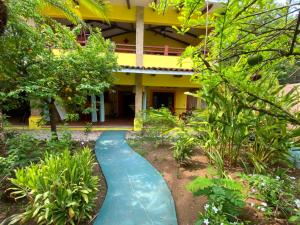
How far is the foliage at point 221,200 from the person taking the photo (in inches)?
115

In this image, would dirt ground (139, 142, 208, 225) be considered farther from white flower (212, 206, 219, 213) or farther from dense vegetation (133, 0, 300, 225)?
white flower (212, 206, 219, 213)

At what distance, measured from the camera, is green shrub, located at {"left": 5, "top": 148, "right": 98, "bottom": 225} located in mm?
3330

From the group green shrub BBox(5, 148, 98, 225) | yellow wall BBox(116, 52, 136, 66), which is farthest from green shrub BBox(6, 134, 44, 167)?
yellow wall BBox(116, 52, 136, 66)

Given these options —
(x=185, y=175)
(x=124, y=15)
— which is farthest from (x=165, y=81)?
(x=185, y=175)

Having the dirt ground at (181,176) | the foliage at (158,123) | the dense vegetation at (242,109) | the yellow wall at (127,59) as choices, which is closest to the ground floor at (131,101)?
the yellow wall at (127,59)

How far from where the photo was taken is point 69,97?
698cm

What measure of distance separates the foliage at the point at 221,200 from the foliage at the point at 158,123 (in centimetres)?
381

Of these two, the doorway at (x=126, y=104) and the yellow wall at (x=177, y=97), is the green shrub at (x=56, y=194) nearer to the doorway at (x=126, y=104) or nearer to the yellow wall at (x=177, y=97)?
the yellow wall at (x=177, y=97)

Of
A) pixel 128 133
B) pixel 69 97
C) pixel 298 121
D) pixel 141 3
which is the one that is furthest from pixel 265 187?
pixel 141 3

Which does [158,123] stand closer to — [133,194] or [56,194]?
[133,194]

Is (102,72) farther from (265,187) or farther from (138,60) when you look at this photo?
(265,187)

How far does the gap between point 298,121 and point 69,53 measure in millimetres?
6411

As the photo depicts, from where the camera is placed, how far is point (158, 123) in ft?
25.6

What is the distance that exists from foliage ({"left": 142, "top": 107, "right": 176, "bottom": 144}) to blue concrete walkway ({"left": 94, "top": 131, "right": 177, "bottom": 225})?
129cm
